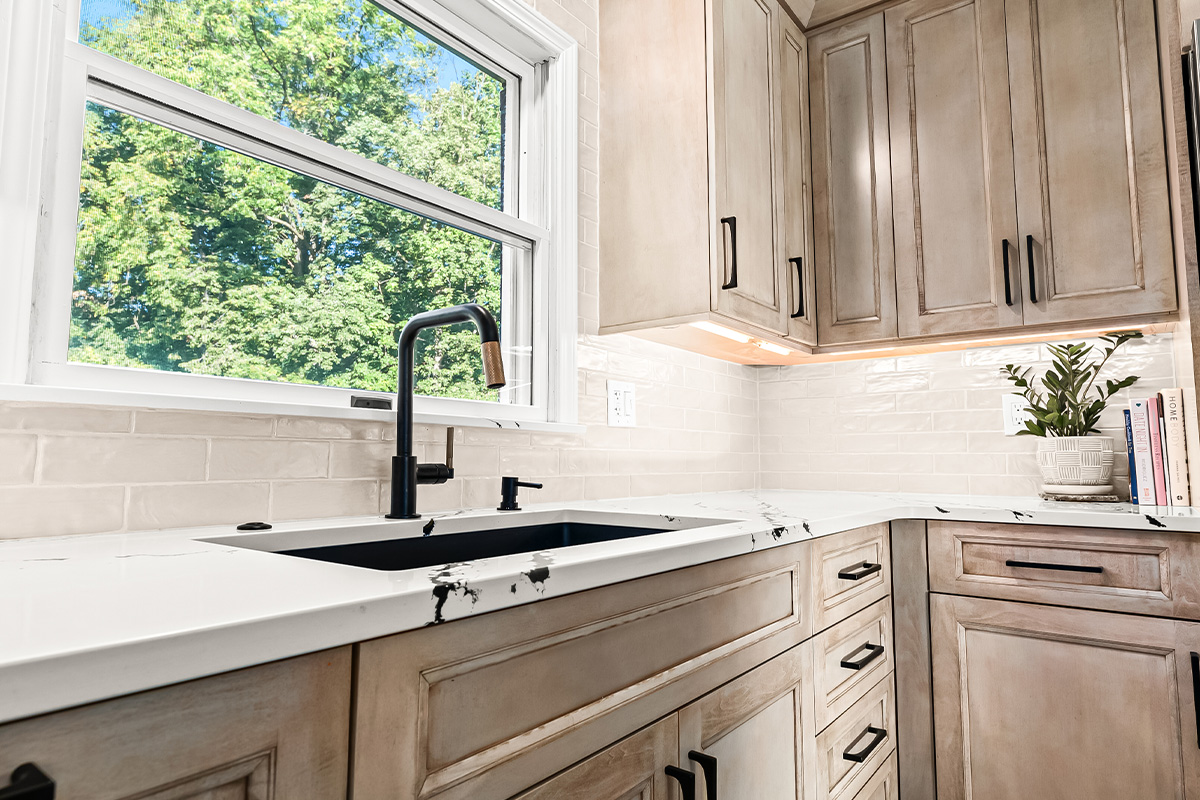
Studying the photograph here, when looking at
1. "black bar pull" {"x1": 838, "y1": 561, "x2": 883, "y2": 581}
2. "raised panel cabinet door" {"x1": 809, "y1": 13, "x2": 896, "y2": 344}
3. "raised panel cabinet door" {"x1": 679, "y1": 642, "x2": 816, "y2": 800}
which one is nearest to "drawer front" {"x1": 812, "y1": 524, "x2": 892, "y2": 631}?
"black bar pull" {"x1": 838, "y1": 561, "x2": 883, "y2": 581}

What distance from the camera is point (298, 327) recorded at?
1.32 m

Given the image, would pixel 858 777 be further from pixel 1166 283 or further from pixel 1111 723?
pixel 1166 283

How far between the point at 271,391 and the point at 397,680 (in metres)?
0.82

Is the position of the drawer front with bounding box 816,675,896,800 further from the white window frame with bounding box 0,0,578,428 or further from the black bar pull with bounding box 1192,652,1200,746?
the white window frame with bounding box 0,0,578,428

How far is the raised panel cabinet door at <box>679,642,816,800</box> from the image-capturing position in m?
0.98

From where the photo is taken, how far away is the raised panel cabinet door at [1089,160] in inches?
72.9

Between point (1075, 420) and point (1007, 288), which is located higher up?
point (1007, 288)

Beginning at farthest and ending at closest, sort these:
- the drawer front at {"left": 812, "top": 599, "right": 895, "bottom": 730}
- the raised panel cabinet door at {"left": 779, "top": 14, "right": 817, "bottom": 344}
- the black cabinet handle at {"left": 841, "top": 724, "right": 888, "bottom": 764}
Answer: the raised panel cabinet door at {"left": 779, "top": 14, "right": 817, "bottom": 344} < the black cabinet handle at {"left": 841, "top": 724, "right": 888, "bottom": 764} < the drawer front at {"left": 812, "top": 599, "right": 895, "bottom": 730}

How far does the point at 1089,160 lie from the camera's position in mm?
1929

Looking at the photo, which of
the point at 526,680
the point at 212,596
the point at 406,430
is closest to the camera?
the point at 212,596

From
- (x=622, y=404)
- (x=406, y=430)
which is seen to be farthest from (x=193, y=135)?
(x=622, y=404)

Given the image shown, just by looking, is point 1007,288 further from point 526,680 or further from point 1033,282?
point 526,680

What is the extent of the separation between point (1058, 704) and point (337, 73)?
2128 mm

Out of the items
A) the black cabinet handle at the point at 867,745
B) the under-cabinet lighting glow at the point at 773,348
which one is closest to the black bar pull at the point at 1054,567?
the black cabinet handle at the point at 867,745
